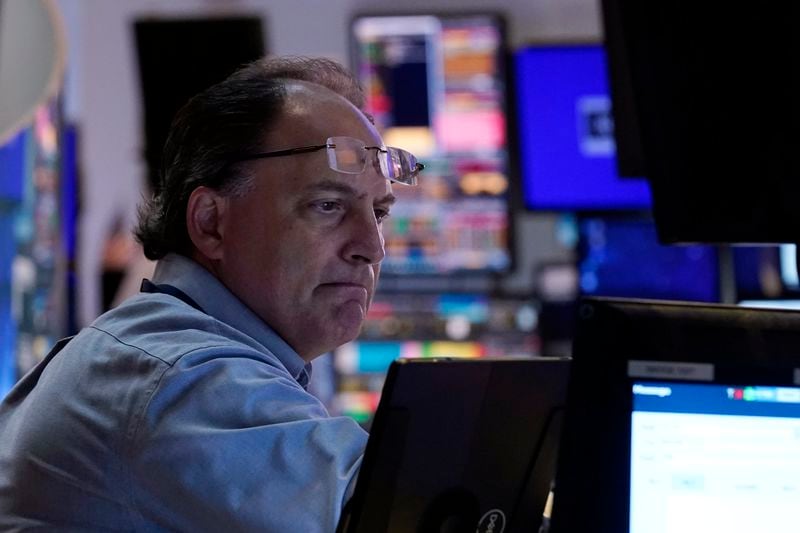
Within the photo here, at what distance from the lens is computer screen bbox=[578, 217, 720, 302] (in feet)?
14.5

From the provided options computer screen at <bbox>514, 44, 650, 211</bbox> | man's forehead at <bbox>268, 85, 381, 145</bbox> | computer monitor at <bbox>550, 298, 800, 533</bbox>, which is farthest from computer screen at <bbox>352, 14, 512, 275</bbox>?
computer monitor at <bbox>550, 298, 800, 533</bbox>

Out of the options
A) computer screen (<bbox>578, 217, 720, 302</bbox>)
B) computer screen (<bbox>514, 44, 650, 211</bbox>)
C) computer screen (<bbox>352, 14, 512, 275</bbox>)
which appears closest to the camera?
computer screen (<bbox>578, 217, 720, 302</bbox>)

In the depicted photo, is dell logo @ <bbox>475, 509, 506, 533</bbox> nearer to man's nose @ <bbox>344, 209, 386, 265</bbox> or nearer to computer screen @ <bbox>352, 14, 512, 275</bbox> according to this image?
man's nose @ <bbox>344, 209, 386, 265</bbox>

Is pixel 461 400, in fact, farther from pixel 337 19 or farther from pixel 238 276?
pixel 337 19

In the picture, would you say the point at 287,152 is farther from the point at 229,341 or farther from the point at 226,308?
the point at 229,341

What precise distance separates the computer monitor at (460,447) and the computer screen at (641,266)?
336 centimetres

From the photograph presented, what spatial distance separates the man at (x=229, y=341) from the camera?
1.04 metres

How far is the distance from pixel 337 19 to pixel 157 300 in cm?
395

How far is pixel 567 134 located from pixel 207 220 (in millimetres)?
3320

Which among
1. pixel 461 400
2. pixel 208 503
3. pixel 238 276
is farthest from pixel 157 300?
pixel 461 400

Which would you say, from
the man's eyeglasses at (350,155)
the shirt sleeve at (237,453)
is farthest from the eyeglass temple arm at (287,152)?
the shirt sleeve at (237,453)

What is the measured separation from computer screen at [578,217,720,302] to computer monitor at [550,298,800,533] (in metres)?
3.62

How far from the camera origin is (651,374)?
771 millimetres

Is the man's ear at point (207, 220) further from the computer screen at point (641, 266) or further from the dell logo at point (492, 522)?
the computer screen at point (641, 266)
